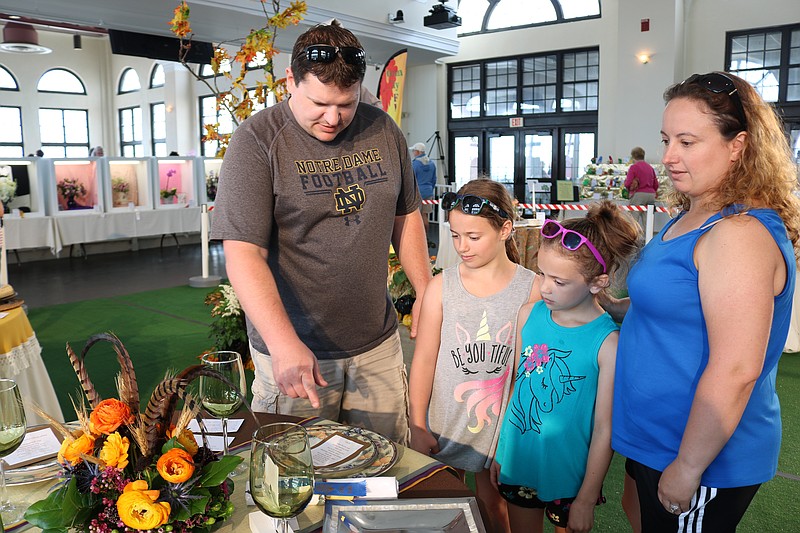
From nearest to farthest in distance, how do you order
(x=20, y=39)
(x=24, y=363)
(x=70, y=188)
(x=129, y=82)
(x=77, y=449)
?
(x=77, y=449)
(x=24, y=363)
(x=70, y=188)
(x=20, y=39)
(x=129, y=82)

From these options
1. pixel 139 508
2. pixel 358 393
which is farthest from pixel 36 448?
pixel 358 393

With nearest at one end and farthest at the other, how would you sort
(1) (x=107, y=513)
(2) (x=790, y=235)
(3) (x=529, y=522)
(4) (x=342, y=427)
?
(1) (x=107, y=513)
(2) (x=790, y=235)
(4) (x=342, y=427)
(3) (x=529, y=522)

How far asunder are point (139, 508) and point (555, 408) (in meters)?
1.08

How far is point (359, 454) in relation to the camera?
4.90ft

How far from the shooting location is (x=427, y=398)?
2068 mm

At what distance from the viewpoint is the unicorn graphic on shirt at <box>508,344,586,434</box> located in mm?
1769

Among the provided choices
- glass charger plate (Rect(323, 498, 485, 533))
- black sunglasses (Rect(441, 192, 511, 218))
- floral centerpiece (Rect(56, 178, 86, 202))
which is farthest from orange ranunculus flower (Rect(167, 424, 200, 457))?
floral centerpiece (Rect(56, 178, 86, 202))

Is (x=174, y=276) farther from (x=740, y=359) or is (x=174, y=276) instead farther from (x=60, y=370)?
(x=740, y=359)

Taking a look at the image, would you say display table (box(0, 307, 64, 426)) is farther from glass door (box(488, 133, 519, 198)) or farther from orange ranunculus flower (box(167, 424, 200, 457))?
glass door (box(488, 133, 519, 198))

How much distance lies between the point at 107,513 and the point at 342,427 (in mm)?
664

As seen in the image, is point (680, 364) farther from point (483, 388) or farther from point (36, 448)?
point (36, 448)

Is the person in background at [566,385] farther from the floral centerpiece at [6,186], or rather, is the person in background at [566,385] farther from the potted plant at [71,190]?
the potted plant at [71,190]

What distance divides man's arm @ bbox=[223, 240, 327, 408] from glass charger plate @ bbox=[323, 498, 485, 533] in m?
0.32

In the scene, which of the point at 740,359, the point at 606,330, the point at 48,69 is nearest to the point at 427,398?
the point at 606,330
